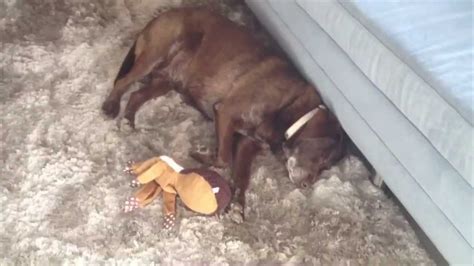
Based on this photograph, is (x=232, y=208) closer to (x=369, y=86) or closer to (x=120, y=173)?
(x=120, y=173)

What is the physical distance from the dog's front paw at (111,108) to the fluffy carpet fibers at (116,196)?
0.02 metres

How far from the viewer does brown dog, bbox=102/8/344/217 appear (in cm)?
209

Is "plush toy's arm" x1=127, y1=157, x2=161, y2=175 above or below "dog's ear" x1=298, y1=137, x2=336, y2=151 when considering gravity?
below

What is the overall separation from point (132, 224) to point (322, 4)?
0.75m

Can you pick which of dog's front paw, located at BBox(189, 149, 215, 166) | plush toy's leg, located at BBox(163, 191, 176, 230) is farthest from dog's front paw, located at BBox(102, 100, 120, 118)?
plush toy's leg, located at BBox(163, 191, 176, 230)

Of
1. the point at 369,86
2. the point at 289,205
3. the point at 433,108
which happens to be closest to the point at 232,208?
the point at 289,205

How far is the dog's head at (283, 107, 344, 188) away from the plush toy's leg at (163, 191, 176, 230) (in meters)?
0.34

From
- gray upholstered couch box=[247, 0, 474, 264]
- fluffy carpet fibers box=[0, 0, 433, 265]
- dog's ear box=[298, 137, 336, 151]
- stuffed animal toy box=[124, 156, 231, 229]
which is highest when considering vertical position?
gray upholstered couch box=[247, 0, 474, 264]

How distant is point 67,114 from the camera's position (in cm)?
226

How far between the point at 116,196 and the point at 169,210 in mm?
156

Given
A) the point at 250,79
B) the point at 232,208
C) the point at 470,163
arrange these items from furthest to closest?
1. the point at 250,79
2. the point at 232,208
3. the point at 470,163

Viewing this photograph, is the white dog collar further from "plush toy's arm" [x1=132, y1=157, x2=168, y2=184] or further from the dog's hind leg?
the dog's hind leg

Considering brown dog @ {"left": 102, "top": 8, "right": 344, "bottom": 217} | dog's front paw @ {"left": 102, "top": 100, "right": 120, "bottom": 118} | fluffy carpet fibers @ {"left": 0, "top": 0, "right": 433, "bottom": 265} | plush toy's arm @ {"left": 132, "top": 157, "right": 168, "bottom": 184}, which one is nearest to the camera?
fluffy carpet fibers @ {"left": 0, "top": 0, "right": 433, "bottom": 265}

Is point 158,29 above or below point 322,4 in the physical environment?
below
